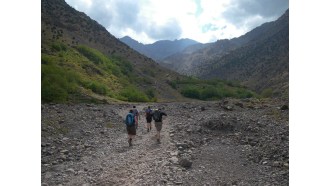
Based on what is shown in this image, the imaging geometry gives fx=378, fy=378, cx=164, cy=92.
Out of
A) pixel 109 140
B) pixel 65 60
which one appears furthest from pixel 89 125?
pixel 65 60

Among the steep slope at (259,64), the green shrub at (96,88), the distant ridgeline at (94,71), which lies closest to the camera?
the distant ridgeline at (94,71)

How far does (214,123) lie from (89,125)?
6.94m

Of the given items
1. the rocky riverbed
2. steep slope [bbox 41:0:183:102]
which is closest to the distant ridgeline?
steep slope [bbox 41:0:183:102]

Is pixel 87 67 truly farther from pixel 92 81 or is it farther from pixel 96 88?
pixel 96 88

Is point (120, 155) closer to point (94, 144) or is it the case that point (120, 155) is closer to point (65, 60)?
point (94, 144)

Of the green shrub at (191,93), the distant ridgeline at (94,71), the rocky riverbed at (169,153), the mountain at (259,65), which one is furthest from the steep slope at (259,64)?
the rocky riverbed at (169,153)

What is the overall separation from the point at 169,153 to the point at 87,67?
43.5 m

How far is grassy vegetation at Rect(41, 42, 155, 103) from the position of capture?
3315cm

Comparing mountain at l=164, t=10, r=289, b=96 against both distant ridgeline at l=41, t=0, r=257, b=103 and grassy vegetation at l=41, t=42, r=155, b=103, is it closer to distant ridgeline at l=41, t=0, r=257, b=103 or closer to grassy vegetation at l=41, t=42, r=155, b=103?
distant ridgeline at l=41, t=0, r=257, b=103

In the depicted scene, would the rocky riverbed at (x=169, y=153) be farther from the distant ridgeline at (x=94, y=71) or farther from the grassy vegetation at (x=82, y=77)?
the distant ridgeline at (x=94, y=71)

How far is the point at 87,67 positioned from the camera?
2194 inches

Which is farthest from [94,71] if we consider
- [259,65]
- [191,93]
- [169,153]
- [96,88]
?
[259,65]

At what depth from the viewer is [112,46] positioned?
91.4 meters

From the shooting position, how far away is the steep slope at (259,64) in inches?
3836
